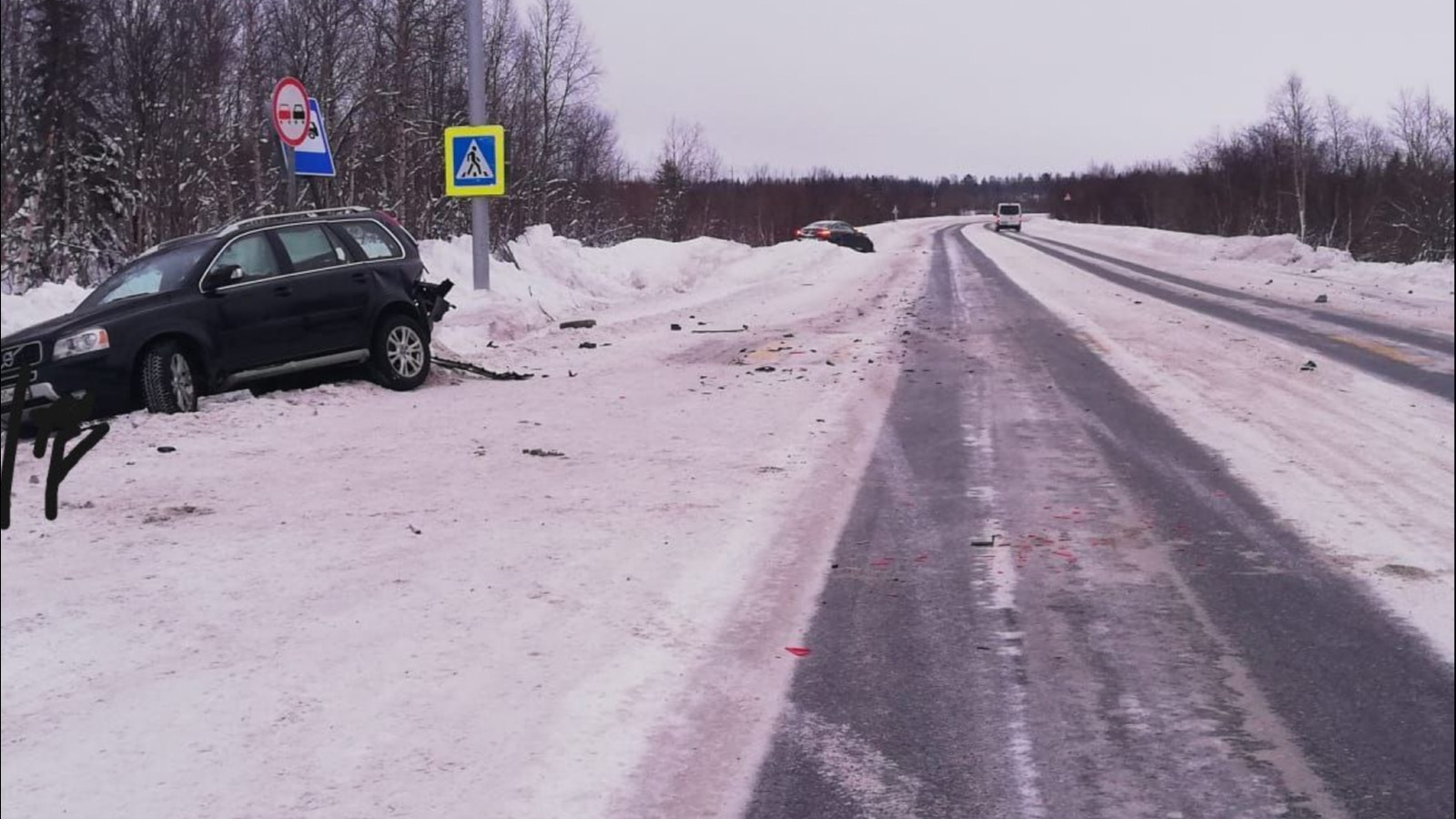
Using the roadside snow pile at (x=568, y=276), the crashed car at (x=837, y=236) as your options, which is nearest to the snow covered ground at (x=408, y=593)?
the roadside snow pile at (x=568, y=276)

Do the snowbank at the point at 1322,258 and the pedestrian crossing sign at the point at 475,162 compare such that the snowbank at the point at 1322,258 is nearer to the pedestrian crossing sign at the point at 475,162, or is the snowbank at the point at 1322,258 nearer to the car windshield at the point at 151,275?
the car windshield at the point at 151,275

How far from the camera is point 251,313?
354 inches

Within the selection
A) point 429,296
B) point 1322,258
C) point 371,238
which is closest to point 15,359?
point 1322,258

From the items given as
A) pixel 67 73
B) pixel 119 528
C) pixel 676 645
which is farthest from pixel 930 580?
pixel 67 73

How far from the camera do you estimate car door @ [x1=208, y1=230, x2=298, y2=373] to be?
28.8 feet

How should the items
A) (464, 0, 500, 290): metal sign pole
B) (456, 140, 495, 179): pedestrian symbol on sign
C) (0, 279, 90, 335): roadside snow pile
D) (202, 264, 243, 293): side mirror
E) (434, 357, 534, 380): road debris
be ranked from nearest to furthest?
(0, 279, 90, 335): roadside snow pile < (202, 264, 243, 293): side mirror < (434, 357, 534, 380): road debris < (464, 0, 500, 290): metal sign pole < (456, 140, 495, 179): pedestrian symbol on sign

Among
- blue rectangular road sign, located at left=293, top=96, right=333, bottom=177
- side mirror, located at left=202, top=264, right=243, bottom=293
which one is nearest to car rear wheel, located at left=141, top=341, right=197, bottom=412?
side mirror, located at left=202, top=264, right=243, bottom=293

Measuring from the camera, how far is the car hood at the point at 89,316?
553 cm

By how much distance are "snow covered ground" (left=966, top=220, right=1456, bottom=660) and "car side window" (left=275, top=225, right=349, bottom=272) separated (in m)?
6.12

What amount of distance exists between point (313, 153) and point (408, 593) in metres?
8.27

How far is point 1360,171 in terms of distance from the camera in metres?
1.56

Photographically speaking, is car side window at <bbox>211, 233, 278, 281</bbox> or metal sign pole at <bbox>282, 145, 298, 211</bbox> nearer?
car side window at <bbox>211, 233, 278, 281</bbox>

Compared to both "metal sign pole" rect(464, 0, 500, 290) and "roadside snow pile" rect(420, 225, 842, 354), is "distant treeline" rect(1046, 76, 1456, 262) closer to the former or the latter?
"roadside snow pile" rect(420, 225, 842, 354)

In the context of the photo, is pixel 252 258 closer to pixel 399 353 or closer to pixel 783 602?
pixel 399 353
